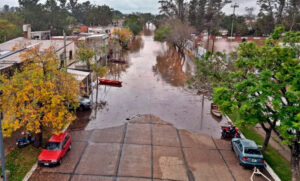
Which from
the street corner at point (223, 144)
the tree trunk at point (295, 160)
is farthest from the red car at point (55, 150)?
the tree trunk at point (295, 160)

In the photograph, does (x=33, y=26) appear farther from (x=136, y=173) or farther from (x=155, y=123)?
(x=136, y=173)

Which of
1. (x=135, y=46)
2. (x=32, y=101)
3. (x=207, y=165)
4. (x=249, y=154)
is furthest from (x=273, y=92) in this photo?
(x=135, y=46)

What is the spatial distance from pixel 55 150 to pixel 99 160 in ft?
9.44

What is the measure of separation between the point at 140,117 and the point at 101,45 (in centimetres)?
3524

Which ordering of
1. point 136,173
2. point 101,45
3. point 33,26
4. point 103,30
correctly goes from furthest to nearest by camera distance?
1. point 103,30
2. point 33,26
3. point 101,45
4. point 136,173

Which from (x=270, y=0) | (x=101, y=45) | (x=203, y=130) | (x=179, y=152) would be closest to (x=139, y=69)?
(x=101, y=45)

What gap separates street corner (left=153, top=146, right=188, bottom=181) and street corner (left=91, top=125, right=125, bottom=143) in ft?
10.6

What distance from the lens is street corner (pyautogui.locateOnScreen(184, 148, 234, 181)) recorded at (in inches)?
605

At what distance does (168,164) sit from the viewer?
53.7 ft

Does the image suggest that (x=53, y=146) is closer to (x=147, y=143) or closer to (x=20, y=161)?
(x=20, y=161)

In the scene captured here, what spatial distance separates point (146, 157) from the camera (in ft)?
56.1

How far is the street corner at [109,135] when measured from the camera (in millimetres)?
19258

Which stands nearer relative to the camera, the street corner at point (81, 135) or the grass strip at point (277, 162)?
the grass strip at point (277, 162)

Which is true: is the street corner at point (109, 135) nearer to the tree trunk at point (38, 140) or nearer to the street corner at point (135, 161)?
the street corner at point (135, 161)
